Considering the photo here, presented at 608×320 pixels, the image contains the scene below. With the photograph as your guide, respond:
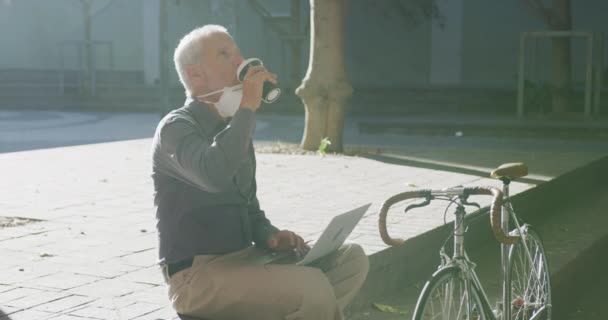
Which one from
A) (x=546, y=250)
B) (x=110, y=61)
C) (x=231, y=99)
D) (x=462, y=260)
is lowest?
(x=546, y=250)

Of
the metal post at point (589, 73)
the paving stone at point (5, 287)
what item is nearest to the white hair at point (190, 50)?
the paving stone at point (5, 287)

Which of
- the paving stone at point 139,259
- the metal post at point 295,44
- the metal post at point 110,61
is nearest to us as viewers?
the paving stone at point 139,259

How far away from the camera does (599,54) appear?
17.2m

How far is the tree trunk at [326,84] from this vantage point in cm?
1205

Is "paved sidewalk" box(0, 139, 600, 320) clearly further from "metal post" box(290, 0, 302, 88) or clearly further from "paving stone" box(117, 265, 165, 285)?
"metal post" box(290, 0, 302, 88)

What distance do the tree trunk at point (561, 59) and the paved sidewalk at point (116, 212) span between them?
6.01 m

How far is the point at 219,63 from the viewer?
12.0 ft

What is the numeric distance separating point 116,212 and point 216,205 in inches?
150

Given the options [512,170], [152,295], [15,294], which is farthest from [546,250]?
[15,294]

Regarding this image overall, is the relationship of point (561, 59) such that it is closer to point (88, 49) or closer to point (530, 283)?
point (88, 49)

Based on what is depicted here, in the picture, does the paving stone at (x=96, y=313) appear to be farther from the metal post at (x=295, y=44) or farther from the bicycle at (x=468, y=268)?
the metal post at (x=295, y=44)

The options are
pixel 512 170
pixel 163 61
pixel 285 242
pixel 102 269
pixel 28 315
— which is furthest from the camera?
pixel 163 61

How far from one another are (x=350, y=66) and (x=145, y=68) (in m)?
5.15

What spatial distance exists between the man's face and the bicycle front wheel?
1035 millimetres
